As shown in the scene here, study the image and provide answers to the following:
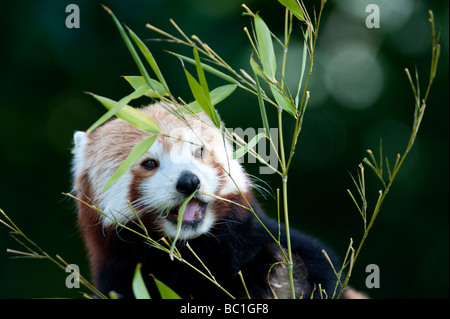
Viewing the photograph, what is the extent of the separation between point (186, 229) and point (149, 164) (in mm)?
292

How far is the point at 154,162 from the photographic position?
1858 mm

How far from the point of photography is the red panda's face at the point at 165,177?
1750mm

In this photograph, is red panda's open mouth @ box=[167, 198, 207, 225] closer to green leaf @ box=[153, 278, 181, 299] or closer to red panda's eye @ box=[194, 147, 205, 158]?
red panda's eye @ box=[194, 147, 205, 158]

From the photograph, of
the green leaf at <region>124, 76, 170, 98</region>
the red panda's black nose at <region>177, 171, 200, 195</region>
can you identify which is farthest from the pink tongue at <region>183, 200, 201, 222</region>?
the green leaf at <region>124, 76, 170, 98</region>

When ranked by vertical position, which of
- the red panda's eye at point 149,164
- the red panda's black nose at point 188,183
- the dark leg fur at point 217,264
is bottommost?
the dark leg fur at point 217,264

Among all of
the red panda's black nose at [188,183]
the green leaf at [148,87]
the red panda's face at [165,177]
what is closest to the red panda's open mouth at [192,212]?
the red panda's face at [165,177]

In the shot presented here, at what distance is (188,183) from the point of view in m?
1.68

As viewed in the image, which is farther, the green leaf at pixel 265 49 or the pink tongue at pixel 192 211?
the pink tongue at pixel 192 211

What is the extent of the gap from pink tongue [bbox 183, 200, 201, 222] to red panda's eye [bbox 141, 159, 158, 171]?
0.68ft

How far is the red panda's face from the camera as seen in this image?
175 centimetres

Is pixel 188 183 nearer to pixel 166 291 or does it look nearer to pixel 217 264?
pixel 217 264

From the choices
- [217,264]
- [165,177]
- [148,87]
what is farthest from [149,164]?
[148,87]

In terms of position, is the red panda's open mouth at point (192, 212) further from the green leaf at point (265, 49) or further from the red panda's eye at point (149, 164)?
the green leaf at point (265, 49)

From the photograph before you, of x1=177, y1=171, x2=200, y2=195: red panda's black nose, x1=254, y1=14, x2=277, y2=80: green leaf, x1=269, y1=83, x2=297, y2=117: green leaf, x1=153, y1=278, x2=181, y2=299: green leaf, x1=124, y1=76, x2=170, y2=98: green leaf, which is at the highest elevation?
x1=254, y1=14, x2=277, y2=80: green leaf
